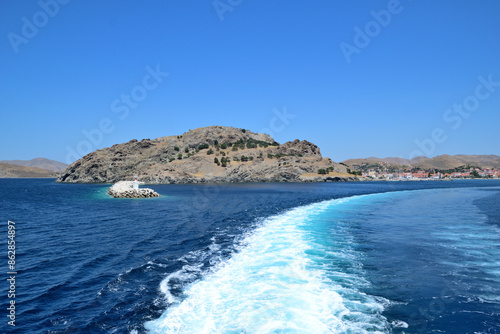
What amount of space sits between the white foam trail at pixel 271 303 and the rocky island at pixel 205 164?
13322 cm

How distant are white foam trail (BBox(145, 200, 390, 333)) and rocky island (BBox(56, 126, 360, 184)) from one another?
133 meters

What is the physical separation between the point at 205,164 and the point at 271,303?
15369cm

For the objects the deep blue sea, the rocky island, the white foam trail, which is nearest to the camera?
the white foam trail

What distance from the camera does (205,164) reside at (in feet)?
534

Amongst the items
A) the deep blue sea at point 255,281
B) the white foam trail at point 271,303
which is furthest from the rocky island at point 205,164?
the white foam trail at point 271,303

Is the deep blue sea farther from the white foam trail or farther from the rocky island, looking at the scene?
the rocky island

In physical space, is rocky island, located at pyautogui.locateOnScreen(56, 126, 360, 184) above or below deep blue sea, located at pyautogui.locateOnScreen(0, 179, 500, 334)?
above

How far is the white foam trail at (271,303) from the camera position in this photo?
9.62 metres

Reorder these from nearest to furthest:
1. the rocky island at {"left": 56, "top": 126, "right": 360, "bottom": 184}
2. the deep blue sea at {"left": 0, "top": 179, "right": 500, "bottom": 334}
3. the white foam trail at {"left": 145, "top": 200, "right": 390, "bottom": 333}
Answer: the white foam trail at {"left": 145, "top": 200, "right": 390, "bottom": 333}
the deep blue sea at {"left": 0, "top": 179, "right": 500, "bottom": 334}
the rocky island at {"left": 56, "top": 126, "right": 360, "bottom": 184}

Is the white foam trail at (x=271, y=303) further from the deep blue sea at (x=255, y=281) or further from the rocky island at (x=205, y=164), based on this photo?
the rocky island at (x=205, y=164)

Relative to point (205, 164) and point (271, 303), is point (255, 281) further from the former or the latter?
point (205, 164)

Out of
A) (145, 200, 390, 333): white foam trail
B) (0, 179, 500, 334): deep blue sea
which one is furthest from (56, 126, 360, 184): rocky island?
(145, 200, 390, 333): white foam trail

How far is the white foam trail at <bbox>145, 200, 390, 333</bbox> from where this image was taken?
379 inches

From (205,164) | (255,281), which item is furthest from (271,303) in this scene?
(205,164)
